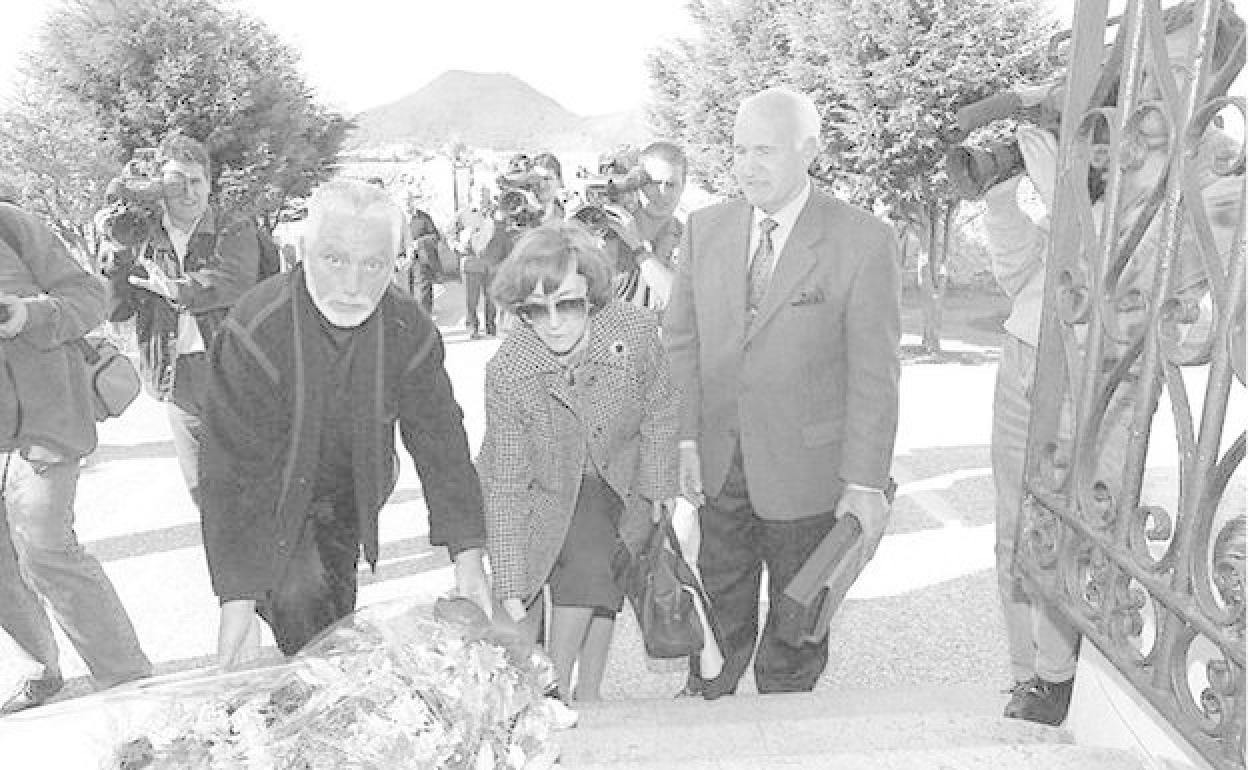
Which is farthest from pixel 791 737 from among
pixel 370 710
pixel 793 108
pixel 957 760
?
pixel 793 108

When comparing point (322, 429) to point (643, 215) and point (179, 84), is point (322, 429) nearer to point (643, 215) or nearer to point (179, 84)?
point (643, 215)

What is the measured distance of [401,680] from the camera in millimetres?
1494

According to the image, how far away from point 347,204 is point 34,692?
97.7 inches

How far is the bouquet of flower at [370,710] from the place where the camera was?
1.40 m

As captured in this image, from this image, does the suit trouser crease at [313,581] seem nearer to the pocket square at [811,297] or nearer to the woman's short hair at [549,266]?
the woman's short hair at [549,266]

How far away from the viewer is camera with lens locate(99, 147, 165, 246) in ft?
15.1

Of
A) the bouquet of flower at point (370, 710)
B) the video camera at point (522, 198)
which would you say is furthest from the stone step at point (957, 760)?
the video camera at point (522, 198)

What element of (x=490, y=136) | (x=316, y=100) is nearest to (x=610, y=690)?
(x=316, y=100)

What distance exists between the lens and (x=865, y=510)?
11.1ft

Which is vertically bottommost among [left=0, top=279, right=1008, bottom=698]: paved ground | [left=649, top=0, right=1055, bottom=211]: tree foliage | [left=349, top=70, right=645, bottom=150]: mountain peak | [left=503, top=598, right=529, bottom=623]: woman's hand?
[left=0, top=279, right=1008, bottom=698]: paved ground

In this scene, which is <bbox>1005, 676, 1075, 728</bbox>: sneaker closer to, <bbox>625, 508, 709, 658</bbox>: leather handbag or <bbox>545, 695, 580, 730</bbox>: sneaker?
<bbox>625, 508, 709, 658</bbox>: leather handbag

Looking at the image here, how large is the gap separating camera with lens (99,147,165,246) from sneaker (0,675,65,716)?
1.82 metres

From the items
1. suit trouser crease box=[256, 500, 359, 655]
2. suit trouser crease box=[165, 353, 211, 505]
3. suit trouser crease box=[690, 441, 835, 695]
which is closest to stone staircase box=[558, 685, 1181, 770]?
suit trouser crease box=[690, 441, 835, 695]

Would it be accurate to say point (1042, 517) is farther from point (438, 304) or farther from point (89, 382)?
point (438, 304)
